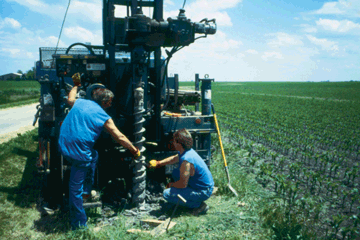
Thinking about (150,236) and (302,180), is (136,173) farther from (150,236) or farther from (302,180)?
(302,180)

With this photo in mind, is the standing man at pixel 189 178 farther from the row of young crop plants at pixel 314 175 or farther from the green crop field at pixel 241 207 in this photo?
the row of young crop plants at pixel 314 175

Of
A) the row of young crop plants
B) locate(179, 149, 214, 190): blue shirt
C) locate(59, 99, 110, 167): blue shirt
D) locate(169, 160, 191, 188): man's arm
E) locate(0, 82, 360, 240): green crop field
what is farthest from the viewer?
the row of young crop plants

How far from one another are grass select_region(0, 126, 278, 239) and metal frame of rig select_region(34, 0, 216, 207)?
0.49 meters

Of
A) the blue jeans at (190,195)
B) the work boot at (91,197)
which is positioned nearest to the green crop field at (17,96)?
the work boot at (91,197)

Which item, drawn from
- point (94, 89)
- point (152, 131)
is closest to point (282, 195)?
point (152, 131)

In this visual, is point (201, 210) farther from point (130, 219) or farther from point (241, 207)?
point (130, 219)

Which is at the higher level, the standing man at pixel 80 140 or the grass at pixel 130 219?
the standing man at pixel 80 140

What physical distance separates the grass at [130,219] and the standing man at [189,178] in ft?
0.75

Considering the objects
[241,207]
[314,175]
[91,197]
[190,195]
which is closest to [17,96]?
[91,197]

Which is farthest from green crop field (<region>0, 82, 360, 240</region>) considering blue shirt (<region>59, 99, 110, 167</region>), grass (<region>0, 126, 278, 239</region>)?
blue shirt (<region>59, 99, 110, 167</region>)

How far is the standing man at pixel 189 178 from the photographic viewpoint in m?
4.13

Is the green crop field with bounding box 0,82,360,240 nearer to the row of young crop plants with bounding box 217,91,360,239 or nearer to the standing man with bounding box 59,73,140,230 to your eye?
the row of young crop plants with bounding box 217,91,360,239

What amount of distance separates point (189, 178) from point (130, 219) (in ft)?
3.52

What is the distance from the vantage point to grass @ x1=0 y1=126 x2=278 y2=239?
367 centimetres
